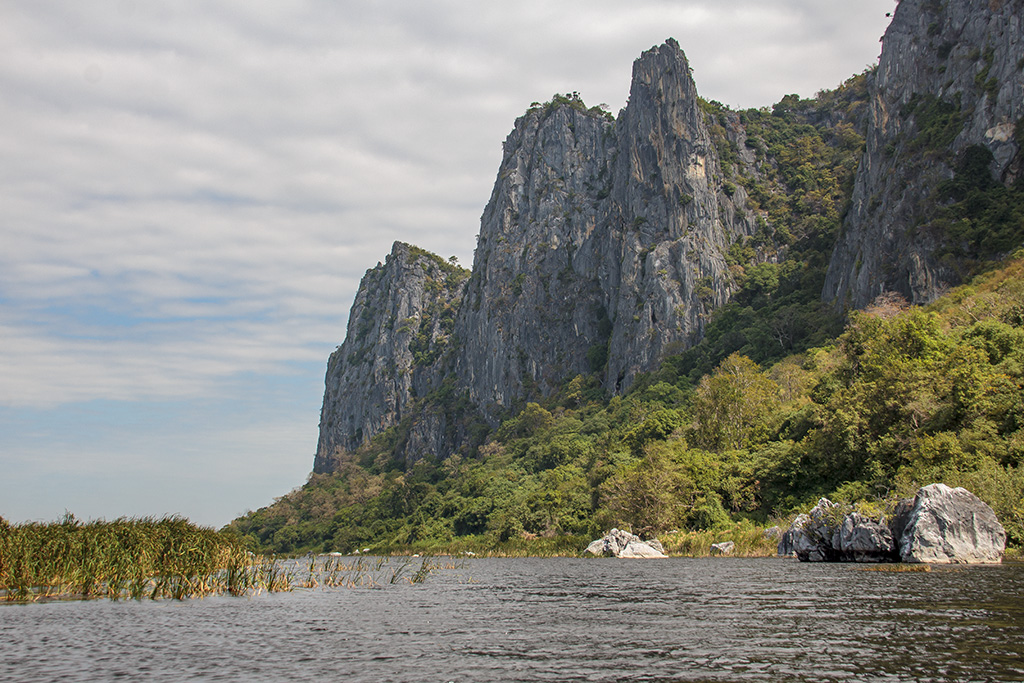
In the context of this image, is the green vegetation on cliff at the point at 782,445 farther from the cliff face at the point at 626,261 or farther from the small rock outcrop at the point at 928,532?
the cliff face at the point at 626,261

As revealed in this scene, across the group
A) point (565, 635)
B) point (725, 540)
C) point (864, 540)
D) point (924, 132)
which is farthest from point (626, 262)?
point (565, 635)

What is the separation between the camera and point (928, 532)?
3581cm

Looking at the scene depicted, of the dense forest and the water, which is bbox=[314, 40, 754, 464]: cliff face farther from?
the water

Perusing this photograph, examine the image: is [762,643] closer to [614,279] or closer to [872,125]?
[872,125]

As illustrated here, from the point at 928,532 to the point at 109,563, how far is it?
36.4m

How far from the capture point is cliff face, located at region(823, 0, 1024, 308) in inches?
3765

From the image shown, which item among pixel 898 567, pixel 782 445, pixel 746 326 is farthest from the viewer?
pixel 746 326

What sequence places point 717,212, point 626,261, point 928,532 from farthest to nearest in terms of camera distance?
point 717,212 < point 626,261 < point 928,532

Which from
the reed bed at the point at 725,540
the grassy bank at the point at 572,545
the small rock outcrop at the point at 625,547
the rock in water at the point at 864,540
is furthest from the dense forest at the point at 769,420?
the small rock outcrop at the point at 625,547

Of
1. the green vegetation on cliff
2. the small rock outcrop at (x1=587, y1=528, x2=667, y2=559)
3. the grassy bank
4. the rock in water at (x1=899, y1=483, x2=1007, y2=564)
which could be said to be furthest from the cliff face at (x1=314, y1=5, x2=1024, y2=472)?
the rock in water at (x1=899, y1=483, x2=1007, y2=564)

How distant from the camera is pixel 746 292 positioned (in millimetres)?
153250

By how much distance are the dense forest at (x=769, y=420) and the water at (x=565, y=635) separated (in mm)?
19258

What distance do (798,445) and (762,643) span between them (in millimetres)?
54524

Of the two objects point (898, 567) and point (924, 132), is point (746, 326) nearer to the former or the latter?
point (924, 132)
